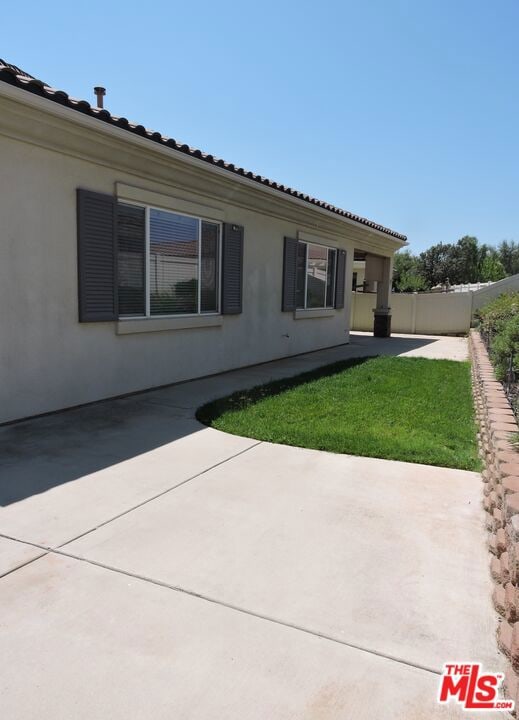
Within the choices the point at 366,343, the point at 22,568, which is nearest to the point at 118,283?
the point at 22,568

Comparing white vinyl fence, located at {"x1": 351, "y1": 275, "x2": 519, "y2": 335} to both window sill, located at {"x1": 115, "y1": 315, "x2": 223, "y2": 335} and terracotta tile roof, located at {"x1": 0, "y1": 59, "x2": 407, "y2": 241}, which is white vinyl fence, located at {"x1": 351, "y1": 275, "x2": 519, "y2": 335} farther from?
window sill, located at {"x1": 115, "y1": 315, "x2": 223, "y2": 335}

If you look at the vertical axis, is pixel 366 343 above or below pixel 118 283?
below

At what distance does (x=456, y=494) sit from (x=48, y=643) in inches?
121

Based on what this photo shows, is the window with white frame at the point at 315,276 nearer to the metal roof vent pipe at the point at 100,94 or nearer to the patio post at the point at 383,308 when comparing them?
the patio post at the point at 383,308

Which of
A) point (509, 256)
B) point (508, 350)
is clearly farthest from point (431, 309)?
point (509, 256)

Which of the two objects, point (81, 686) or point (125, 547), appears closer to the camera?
point (81, 686)

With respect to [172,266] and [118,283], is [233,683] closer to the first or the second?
[118,283]

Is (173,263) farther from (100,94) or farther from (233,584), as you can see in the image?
(233,584)

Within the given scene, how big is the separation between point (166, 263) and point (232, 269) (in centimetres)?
178

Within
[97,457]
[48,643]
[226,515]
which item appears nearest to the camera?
[48,643]

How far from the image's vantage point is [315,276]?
1315 cm

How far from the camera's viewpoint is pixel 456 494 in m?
4.23

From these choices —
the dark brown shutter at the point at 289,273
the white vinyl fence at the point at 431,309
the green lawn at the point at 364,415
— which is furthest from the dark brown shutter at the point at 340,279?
the white vinyl fence at the point at 431,309

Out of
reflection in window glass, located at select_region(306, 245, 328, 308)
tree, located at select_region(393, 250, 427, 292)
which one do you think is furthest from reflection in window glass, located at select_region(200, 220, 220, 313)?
tree, located at select_region(393, 250, 427, 292)
